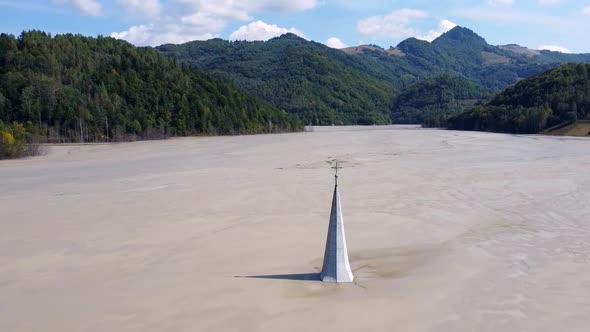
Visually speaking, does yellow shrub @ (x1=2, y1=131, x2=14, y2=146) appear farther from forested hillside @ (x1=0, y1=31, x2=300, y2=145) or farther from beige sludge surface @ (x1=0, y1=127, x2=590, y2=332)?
beige sludge surface @ (x1=0, y1=127, x2=590, y2=332)

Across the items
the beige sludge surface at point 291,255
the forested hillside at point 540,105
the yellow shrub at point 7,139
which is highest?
the forested hillside at point 540,105

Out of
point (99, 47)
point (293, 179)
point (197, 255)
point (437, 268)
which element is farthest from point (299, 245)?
point (99, 47)

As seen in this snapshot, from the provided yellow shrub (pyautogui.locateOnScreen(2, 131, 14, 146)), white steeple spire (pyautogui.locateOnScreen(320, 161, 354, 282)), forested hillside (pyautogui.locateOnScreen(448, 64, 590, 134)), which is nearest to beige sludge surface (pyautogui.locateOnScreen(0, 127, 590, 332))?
white steeple spire (pyautogui.locateOnScreen(320, 161, 354, 282))

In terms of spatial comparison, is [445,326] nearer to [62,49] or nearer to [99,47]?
[62,49]

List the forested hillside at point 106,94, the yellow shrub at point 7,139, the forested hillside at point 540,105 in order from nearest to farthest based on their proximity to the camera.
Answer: the yellow shrub at point 7,139 → the forested hillside at point 106,94 → the forested hillside at point 540,105

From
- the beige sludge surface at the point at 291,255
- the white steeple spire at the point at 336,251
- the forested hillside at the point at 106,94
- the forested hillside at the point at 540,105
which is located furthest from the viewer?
the forested hillside at the point at 540,105

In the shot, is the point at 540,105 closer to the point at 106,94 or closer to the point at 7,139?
the point at 106,94

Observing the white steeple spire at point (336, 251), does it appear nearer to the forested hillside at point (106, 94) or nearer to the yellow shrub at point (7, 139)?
the yellow shrub at point (7, 139)

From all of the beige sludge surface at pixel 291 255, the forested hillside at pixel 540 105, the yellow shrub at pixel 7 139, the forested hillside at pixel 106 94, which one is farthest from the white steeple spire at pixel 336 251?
the forested hillside at pixel 540 105
